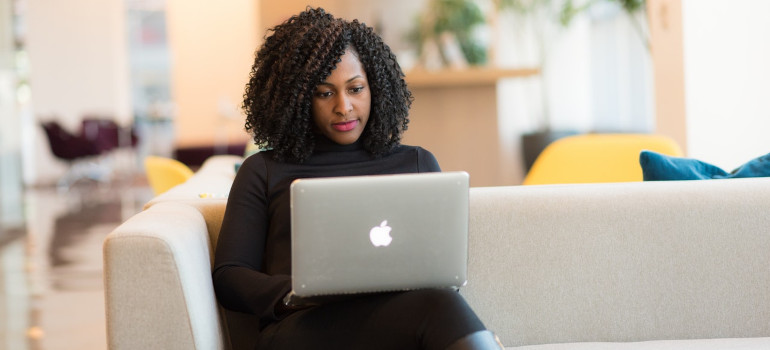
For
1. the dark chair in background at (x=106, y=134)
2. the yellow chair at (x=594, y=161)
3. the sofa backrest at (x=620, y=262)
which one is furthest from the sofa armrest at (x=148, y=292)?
→ the dark chair in background at (x=106, y=134)

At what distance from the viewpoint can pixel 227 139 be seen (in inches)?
474

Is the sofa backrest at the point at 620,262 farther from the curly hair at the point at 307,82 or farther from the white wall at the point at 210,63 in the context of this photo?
the white wall at the point at 210,63

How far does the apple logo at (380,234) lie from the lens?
1.65 metres

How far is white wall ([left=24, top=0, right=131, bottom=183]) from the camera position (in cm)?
1474

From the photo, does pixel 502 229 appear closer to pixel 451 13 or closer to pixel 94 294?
pixel 94 294

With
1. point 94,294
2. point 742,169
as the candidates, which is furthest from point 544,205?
point 94,294

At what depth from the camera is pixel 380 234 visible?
5.41 feet

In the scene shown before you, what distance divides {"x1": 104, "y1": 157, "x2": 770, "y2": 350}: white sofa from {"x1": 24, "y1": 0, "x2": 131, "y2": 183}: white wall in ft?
44.9

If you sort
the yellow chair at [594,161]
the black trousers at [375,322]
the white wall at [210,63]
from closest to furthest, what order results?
the black trousers at [375,322]
the yellow chair at [594,161]
the white wall at [210,63]

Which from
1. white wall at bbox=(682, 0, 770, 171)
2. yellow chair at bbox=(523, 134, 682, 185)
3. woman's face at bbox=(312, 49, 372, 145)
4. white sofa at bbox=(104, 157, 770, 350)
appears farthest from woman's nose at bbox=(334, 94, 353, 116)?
white wall at bbox=(682, 0, 770, 171)

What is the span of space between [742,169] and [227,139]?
33.4ft

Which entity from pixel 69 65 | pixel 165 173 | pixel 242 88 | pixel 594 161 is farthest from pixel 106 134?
pixel 594 161

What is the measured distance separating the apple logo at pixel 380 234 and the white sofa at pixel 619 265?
18.9 inches

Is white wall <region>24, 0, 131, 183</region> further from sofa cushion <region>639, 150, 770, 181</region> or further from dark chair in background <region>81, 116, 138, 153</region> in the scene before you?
sofa cushion <region>639, 150, 770, 181</region>
